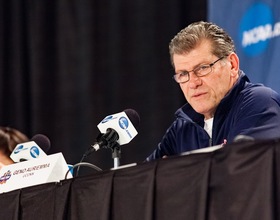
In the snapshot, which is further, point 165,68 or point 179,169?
point 165,68

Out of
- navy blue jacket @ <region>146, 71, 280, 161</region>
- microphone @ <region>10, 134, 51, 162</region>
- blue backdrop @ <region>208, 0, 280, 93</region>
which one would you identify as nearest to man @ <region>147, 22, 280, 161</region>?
navy blue jacket @ <region>146, 71, 280, 161</region>

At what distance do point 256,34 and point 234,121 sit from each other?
0.86m

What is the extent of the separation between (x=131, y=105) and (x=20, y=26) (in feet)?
3.36

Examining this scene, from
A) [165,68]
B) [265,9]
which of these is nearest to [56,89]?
[165,68]

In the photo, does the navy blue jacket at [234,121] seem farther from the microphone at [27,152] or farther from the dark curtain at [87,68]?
the dark curtain at [87,68]

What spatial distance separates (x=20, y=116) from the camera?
4453mm

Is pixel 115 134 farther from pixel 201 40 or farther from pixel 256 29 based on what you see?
pixel 256 29

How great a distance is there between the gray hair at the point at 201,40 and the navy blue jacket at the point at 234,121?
12cm

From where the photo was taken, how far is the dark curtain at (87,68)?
13.0 feet

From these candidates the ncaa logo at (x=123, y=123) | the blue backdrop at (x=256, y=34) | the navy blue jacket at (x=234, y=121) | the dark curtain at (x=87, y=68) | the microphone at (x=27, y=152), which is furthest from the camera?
the dark curtain at (x=87, y=68)

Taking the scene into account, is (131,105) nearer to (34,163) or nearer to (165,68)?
(165,68)

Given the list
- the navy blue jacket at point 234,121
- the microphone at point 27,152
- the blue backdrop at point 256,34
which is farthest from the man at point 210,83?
the microphone at point 27,152

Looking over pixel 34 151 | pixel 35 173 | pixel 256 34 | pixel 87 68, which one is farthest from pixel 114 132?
pixel 87 68

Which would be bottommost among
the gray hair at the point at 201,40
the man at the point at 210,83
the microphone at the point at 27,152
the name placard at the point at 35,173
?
the microphone at the point at 27,152
